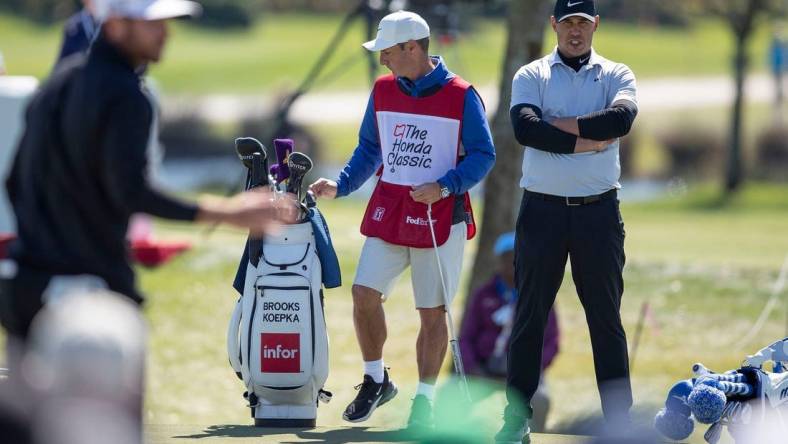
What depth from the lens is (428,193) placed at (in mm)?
7254

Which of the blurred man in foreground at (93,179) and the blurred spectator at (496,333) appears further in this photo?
the blurred spectator at (496,333)

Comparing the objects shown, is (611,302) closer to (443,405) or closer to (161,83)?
(443,405)

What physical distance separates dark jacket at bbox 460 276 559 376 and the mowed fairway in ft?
0.98

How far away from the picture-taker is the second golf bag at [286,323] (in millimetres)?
7750

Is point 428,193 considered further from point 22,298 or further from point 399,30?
point 22,298

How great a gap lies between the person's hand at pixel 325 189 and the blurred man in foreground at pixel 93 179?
96.9 inches

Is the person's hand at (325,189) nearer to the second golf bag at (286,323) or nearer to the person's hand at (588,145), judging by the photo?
the second golf bag at (286,323)

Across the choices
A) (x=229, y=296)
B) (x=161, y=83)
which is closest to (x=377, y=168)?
(x=229, y=296)

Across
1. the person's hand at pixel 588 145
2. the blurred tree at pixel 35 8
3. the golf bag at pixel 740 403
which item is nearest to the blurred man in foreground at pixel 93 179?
the person's hand at pixel 588 145

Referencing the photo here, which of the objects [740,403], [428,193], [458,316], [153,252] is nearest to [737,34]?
[458,316]

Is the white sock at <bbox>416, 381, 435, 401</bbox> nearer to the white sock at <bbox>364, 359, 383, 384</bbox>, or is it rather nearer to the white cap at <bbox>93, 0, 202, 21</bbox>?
the white sock at <bbox>364, 359, 383, 384</bbox>

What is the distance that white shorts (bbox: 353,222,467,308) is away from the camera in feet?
24.8

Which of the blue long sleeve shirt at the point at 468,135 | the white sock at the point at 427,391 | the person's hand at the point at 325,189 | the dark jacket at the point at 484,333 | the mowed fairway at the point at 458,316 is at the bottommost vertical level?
the mowed fairway at the point at 458,316

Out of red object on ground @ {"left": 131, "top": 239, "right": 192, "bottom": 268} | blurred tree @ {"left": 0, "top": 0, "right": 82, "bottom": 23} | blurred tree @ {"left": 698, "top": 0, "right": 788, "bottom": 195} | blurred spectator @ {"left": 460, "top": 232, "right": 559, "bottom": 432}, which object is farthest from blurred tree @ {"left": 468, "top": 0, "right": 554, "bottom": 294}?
blurred tree @ {"left": 0, "top": 0, "right": 82, "bottom": 23}
